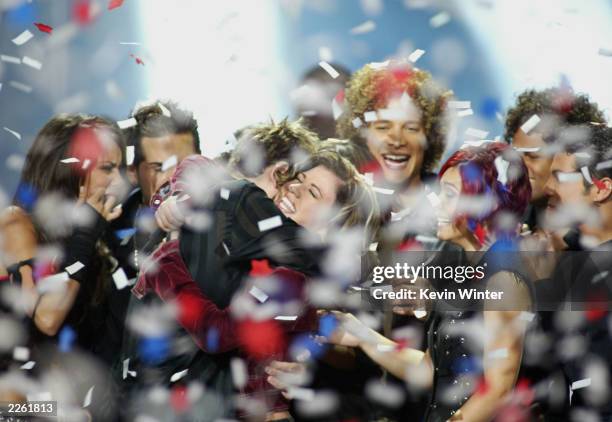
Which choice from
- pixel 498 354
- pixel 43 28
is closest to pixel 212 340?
pixel 498 354

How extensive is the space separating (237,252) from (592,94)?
108 centimetres

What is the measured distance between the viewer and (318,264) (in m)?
2.30

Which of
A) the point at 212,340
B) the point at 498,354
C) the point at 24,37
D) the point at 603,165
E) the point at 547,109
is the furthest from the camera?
the point at 24,37

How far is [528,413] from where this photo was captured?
230cm

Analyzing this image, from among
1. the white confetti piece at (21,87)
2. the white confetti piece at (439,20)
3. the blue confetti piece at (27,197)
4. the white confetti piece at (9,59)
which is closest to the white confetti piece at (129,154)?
the blue confetti piece at (27,197)

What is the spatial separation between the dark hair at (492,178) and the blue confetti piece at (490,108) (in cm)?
28

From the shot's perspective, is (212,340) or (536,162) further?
(536,162)

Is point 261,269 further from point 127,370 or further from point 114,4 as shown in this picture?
point 114,4

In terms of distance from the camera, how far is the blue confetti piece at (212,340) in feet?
7.05

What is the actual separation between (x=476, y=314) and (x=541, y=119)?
2.23 feet

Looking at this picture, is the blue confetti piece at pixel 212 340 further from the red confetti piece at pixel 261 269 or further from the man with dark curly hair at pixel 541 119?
the man with dark curly hair at pixel 541 119

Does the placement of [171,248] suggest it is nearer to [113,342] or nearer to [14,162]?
[113,342]

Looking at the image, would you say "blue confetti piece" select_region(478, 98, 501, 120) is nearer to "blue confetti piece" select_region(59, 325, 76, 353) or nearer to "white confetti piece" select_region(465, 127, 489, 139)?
"white confetti piece" select_region(465, 127, 489, 139)

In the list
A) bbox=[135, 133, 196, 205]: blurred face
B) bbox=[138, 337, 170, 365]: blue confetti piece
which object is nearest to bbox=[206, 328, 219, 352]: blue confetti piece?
bbox=[138, 337, 170, 365]: blue confetti piece
